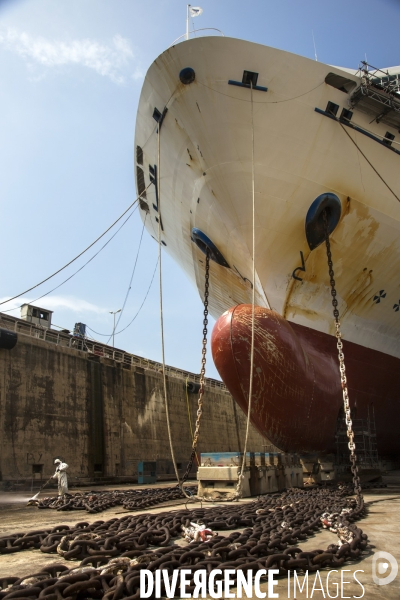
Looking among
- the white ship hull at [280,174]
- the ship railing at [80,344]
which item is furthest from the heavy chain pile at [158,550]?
the ship railing at [80,344]

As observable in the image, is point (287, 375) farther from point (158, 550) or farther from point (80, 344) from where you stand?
point (80, 344)

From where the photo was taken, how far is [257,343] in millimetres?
8484

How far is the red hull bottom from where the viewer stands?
8.51 meters

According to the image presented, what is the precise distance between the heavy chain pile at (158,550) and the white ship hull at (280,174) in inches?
252

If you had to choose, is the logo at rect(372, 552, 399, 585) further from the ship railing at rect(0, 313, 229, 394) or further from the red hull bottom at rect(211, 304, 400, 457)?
the ship railing at rect(0, 313, 229, 394)

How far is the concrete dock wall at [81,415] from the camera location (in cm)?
1227

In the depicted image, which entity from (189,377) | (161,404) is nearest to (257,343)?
(161,404)

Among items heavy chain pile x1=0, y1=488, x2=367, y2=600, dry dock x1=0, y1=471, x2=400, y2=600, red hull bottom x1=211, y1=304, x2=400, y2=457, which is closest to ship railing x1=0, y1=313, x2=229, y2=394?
red hull bottom x1=211, y1=304, x2=400, y2=457

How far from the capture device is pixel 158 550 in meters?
2.81

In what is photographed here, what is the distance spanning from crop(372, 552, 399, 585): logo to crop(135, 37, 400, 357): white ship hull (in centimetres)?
716

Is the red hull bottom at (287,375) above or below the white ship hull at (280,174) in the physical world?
below

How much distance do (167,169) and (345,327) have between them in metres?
5.99

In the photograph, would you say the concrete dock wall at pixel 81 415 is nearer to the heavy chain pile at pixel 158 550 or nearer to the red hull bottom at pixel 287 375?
the red hull bottom at pixel 287 375

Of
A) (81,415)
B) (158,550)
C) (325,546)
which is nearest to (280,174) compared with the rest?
(325,546)
